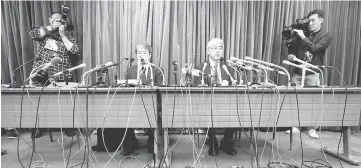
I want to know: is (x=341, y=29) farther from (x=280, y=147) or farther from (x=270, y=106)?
(x=270, y=106)

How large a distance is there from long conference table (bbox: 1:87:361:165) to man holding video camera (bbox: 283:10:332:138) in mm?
733

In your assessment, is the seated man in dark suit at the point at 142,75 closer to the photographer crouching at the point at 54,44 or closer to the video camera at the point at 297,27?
the photographer crouching at the point at 54,44

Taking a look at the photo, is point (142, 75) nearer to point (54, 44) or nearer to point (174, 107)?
point (174, 107)

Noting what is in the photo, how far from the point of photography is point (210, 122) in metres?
1.92

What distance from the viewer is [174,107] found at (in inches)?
75.0

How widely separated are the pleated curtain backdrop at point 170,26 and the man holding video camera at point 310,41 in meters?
0.44

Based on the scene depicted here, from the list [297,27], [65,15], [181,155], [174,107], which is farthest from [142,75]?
[297,27]

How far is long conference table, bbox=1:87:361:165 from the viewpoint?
74.5 inches

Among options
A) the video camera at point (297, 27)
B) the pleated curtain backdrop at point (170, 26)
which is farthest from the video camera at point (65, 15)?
the video camera at point (297, 27)

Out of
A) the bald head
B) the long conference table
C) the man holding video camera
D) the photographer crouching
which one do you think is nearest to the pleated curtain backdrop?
the photographer crouching

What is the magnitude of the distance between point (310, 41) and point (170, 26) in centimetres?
180

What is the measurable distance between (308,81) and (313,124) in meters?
0.95

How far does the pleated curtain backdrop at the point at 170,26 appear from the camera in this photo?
123 inches

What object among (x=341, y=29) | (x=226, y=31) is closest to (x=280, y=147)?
(x=226, y=31)
